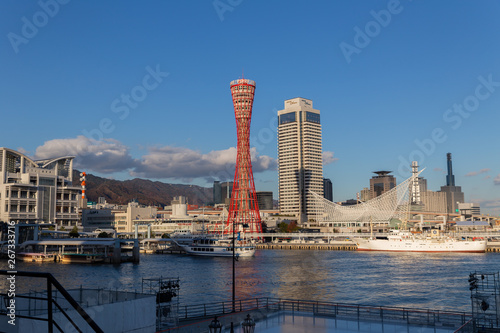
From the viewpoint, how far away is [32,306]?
9.97 metres

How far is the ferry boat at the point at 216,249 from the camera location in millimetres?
67250

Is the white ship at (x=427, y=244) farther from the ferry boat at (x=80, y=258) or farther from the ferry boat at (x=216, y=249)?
the ferry boat at (x=80, y=258)

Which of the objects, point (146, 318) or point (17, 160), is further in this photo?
point (17, 160)

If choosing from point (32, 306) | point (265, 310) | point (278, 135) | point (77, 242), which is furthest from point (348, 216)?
point (32, 306)

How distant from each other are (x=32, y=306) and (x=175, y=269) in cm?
4112

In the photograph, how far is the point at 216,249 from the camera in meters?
69.9

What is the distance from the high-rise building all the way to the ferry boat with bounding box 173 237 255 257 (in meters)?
91.2

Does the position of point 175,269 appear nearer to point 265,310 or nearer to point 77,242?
point 77,242

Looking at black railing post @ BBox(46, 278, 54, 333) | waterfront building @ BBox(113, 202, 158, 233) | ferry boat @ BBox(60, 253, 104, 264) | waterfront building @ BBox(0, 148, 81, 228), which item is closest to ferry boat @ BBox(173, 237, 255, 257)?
ferry boat @ BBox(60, 253, 104, 264)

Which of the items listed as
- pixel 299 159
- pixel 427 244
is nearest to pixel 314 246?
pixel 427 244

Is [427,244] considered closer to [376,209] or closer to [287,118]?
[376,209]

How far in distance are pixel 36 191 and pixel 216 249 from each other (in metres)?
31.4

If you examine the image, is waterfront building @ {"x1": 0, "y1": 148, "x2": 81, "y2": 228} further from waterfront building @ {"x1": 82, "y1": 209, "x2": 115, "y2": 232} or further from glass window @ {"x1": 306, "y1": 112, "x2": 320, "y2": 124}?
glass window @ {"x1": 306, "y1": 112, "x2": 320, "y2": 124}

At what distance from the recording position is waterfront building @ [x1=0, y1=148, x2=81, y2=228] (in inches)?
2844
